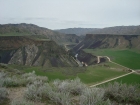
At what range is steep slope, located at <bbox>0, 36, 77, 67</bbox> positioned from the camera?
261ft

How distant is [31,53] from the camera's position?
84750 millimetres

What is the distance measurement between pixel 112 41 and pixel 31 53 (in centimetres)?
7170

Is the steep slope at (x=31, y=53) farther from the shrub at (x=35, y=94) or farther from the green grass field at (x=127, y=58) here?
the shrub at (x=35, y=94)

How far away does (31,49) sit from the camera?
8700 centimetres

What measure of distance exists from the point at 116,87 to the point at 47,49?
79.1 meters

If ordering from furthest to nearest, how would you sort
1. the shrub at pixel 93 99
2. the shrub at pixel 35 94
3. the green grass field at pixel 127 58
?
the green grass field at pixel 127 58
the shrub at pixel 35 94
the shrub at pixel 93 99

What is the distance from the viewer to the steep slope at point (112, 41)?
120537mm

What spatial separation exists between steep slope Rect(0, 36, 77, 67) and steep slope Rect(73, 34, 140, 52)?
52.6 metres

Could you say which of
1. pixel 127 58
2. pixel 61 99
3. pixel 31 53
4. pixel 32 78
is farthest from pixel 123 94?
pixel 127 58

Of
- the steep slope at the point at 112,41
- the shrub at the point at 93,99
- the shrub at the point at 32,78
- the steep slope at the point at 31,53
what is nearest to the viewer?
the shrub at the point at 93,99

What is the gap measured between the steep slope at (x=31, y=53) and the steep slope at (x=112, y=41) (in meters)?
52.6

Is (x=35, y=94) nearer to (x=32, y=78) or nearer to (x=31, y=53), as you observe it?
(x=32, y=78)

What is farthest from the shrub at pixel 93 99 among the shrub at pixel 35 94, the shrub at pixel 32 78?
the shrub at pixel 32 78

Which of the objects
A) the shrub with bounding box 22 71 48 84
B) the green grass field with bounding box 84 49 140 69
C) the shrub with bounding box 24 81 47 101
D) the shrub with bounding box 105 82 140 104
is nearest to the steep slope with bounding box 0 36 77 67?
the green grass field with bounding box 84 49 140 69
